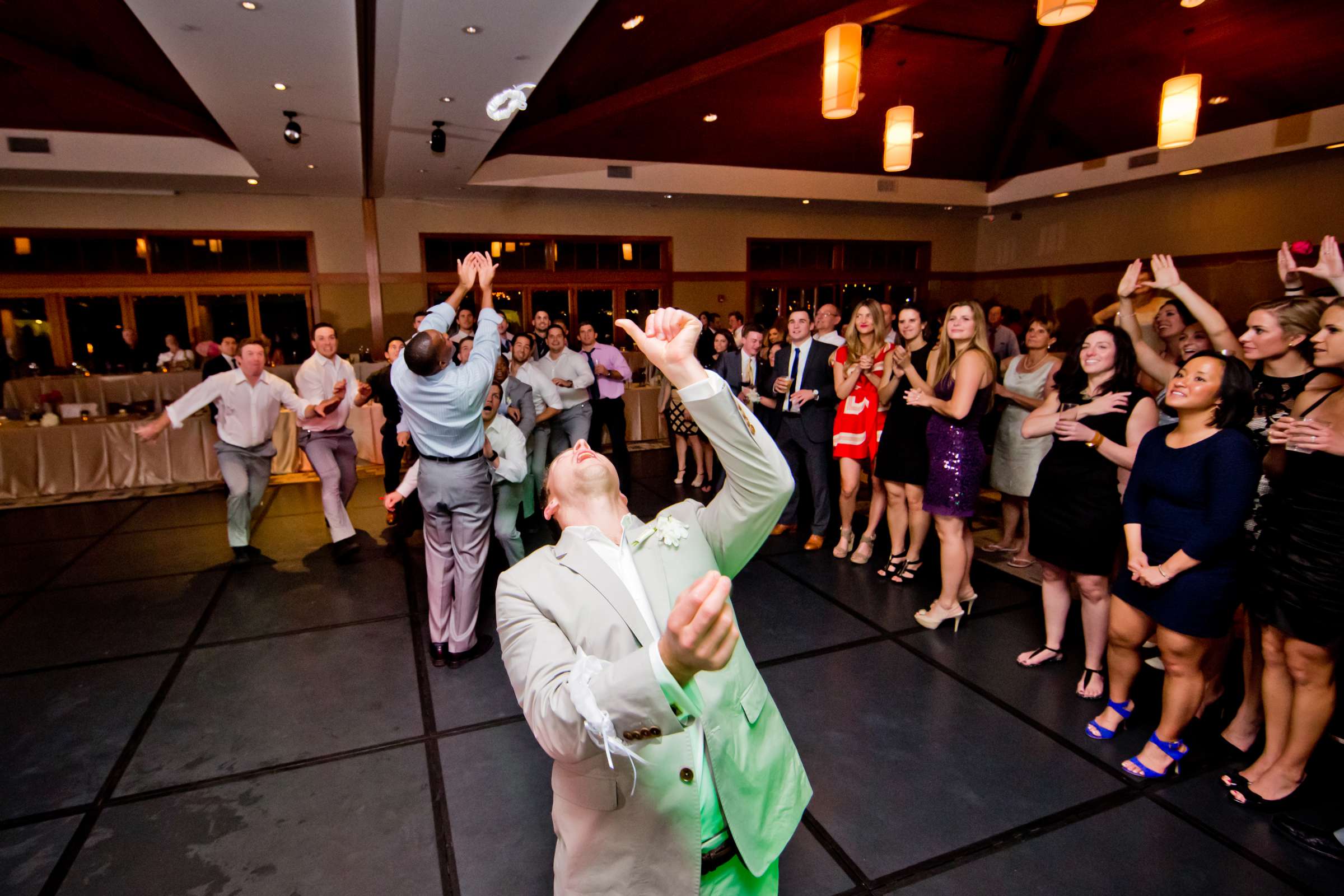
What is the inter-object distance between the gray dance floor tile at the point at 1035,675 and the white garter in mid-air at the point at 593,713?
2.36m

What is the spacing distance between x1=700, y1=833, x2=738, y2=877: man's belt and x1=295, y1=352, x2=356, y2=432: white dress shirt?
12.9 ft

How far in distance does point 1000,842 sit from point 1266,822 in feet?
2.84

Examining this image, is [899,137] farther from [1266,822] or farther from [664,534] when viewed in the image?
[664,534]

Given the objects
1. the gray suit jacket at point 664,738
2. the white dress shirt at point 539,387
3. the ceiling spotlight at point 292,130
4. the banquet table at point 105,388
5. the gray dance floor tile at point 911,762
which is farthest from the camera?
the banquet table at point 105,388

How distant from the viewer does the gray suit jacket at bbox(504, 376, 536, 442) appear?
4.56 metres

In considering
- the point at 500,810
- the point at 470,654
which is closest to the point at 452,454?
the point at 470,654

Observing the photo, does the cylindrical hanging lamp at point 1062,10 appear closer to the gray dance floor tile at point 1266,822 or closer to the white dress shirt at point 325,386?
the gray dance floor tile at point 1266,822

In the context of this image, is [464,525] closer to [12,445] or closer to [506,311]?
[12,445]

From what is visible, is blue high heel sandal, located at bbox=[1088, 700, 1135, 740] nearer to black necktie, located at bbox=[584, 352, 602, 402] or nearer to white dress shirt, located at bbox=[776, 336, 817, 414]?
white dress shirt, located at bbox=[776, 336, 817, 414]

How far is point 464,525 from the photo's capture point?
3.10 metres

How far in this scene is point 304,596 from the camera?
394cm

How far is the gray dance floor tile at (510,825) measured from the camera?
1.90m

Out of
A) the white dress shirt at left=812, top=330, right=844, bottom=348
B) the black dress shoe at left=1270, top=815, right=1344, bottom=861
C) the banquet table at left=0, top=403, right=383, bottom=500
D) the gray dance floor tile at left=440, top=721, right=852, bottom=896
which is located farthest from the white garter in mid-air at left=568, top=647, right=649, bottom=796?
the banquet table at left=0, top=403, right=383, bottom=500

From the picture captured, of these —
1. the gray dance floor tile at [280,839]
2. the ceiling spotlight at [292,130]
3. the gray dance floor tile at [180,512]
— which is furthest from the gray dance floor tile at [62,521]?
the gray dance floor tile at [280,839]
